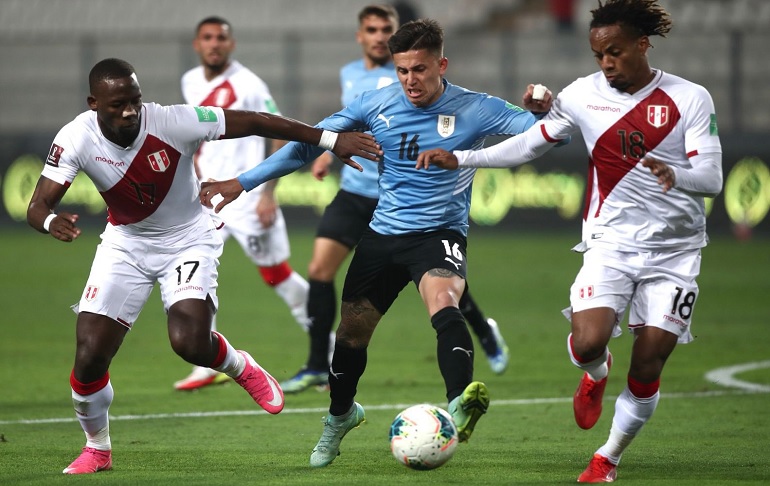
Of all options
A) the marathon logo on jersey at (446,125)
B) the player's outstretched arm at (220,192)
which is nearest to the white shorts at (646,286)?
the marathon logo on jersey at (446,125)

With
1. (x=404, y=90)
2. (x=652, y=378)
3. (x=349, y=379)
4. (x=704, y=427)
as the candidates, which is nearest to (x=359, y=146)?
(x=404, y=90)

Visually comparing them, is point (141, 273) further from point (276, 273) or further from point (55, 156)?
point (276, 273)

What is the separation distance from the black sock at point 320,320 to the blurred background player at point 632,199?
3.23 m

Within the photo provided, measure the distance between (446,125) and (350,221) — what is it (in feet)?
9.26

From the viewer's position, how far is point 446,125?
6.42m

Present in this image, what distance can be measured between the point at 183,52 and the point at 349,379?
1807 cm

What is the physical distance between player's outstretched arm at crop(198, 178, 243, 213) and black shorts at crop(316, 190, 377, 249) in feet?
8.84

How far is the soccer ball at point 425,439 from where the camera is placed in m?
5.52

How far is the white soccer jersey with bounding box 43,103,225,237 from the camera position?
6.22m

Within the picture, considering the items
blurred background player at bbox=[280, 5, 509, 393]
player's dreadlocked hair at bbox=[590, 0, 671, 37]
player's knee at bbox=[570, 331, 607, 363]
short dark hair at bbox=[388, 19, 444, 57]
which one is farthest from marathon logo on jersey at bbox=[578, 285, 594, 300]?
blurred background player at bbox=[280, 5, 509, 393]

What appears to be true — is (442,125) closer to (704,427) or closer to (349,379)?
(349,379)

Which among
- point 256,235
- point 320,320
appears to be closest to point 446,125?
point 320,320

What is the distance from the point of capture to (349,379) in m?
6.29

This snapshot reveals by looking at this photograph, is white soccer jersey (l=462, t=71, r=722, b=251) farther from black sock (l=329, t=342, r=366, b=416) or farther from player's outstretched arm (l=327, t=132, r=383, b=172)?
black sock (l=329, t=342, r=366, b=416)
